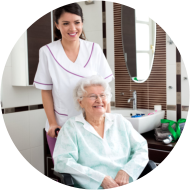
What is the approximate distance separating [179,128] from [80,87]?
1.08m

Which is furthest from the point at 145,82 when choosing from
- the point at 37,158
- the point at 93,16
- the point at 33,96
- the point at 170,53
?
the point at 37,158

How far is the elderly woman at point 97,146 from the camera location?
53.8 inches

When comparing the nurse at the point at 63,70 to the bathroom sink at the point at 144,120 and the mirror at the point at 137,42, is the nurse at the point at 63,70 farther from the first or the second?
the mirror at the point at 137,42

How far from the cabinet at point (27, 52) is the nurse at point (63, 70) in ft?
2.67

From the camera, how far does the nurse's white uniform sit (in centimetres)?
152

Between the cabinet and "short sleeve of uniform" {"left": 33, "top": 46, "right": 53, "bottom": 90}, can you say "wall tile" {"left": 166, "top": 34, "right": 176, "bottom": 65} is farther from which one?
"short sleeve of uniform" {"left": 33, "top": 46, "right": 53, "bottom": 90}

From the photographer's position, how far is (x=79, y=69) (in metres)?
1.54

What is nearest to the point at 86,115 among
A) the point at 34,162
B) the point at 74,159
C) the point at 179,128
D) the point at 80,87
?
the point at 80,87

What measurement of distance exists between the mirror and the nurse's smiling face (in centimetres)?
133

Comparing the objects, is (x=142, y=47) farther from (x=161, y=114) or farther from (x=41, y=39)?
(x=41, y=39)

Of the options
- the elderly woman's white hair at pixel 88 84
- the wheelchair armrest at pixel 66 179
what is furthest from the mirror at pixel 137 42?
the wheelchair armrest at pixel 66 179

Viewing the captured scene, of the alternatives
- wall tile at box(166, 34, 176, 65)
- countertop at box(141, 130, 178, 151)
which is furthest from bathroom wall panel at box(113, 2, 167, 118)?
countertop at box(141, 130, 178, 151)

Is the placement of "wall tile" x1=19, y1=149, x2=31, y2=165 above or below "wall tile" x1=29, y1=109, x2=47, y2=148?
below

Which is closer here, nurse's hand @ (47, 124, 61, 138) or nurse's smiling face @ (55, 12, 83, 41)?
nurse's smiling face @ (55, 12, 83, 41)
